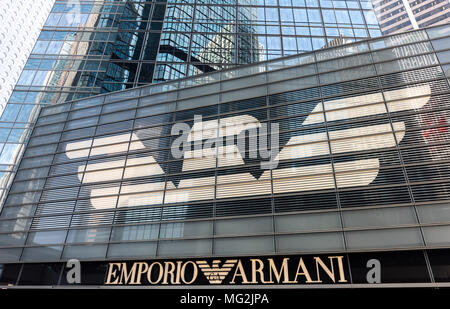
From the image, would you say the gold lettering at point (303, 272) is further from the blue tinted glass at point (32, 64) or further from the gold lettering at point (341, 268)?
the blue tinted glass at point (32, 64)

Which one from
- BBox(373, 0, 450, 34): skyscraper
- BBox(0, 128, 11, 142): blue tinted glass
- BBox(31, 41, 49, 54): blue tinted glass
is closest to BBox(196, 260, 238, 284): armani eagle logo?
BBox(0, 128, 11, 142): blue tinted glass

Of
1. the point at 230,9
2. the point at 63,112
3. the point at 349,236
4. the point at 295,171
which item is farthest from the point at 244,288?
the point at 230,9

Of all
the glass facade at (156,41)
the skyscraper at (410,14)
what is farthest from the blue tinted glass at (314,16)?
the skyscraper at (410,14)

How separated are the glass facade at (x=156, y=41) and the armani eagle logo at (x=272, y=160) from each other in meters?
17.4

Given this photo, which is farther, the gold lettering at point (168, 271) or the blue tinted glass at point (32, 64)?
the blue tinted glass at point (32, 64)

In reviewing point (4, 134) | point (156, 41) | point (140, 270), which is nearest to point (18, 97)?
point (4, 134)

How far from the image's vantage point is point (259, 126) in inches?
750

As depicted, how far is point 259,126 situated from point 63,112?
56.0ft

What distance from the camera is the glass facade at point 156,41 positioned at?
114 feet

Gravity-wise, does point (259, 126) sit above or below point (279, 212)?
above

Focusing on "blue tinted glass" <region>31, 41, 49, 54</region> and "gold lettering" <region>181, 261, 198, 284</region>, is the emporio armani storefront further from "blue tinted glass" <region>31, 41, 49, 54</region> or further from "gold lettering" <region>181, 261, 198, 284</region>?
"blue tinted glass" <region>31, 41, 49, 54</region>
